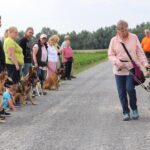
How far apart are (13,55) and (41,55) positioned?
3159mm

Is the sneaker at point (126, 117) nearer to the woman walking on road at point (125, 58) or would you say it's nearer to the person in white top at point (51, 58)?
the woman walking on road at point (125, 58)

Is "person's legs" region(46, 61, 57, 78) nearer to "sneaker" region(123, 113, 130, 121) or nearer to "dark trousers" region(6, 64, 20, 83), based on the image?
"dark trousers" region(6, 64, 20, 83)

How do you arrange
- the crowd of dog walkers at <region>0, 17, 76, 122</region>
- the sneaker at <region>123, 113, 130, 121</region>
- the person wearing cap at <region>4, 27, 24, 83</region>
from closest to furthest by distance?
the sneaker at <region>123, 113, 130, 121</region> < the crowd of dog walkers at <region>0, 17, 76, 122</region> < the person wearing cap at <region>4, 27, 24, 83</region>

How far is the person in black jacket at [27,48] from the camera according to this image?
1530cm

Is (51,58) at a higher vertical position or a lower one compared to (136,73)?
lower

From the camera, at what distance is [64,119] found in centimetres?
1114

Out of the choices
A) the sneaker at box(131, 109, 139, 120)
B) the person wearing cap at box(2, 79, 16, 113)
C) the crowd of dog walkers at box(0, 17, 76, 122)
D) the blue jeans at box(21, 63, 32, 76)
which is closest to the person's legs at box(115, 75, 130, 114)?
the sneaker at box(131, 109, 139, 120)

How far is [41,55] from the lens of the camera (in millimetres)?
16938

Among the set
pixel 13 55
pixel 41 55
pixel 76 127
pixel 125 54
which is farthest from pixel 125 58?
pixel 41 55

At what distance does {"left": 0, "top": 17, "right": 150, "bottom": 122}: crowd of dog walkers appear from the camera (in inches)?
437

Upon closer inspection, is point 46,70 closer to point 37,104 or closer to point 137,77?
point 37,104

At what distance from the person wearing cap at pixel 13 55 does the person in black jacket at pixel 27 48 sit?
112cm

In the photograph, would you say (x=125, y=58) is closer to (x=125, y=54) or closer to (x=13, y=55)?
(x=125, y=54)

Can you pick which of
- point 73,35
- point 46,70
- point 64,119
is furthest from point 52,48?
point 73,35
